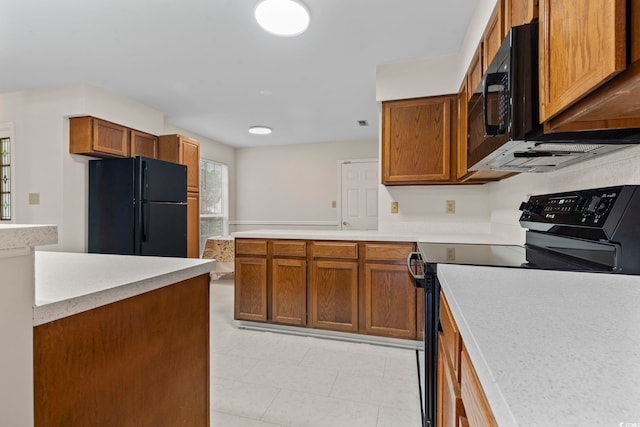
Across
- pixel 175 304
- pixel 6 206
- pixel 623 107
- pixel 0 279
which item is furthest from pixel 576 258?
pixel 6 206

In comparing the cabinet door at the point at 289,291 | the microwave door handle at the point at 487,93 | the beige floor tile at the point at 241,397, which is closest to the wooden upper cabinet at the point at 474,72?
the microwave door handle at the point at 487,93

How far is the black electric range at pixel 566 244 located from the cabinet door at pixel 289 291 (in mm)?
1328

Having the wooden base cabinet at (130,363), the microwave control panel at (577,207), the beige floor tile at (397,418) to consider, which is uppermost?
the microwave control panel at (577,207)

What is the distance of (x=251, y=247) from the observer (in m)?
2.93

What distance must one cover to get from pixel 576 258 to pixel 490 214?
1800 mm

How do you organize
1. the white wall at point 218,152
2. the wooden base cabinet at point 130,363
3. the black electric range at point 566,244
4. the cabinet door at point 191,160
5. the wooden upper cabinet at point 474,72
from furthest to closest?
the white wall at point 218,152 → the cabinet door at point 191,160 → the wooden upper cabinet at point 474,72 → the black electric range at point 566,244 → the wooden base cabinet at point 130,363

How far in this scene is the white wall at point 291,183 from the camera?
19.3 feet

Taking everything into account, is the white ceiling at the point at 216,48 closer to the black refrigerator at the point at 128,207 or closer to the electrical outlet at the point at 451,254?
the black refrigerator at the point at 128,207

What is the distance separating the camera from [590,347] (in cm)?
49

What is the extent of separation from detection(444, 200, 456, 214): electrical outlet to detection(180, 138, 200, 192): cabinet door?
3.22 m

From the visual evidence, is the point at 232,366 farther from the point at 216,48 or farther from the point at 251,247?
the point at 216,48

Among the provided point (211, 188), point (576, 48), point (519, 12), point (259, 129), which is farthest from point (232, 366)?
point (211, 188)

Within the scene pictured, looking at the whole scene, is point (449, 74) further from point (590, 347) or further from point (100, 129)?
point (100, 129)

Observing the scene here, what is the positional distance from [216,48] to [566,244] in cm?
266
